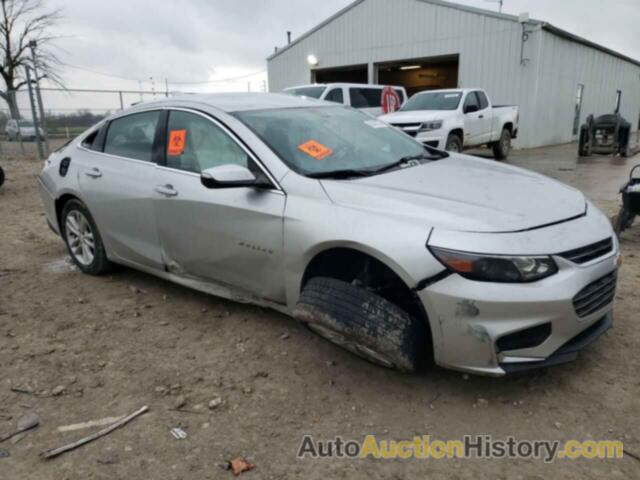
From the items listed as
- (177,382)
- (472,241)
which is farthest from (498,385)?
(177,382)

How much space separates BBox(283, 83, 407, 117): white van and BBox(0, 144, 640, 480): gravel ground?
958 centimetres

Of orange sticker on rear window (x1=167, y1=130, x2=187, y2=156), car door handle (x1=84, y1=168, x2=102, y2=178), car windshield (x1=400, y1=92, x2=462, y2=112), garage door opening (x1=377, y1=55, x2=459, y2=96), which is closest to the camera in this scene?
orange sticker on rear window (x1=167, y1=130, x2=187, y2=156)

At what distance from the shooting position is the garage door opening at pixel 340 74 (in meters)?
22.3

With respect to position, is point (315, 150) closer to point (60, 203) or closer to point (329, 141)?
point (329, 141)

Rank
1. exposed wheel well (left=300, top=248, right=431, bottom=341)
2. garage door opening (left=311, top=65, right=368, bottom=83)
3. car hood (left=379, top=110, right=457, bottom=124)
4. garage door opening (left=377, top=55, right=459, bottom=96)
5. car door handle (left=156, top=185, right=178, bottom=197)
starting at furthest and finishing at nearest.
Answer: garage door opening (left=377, top=55, right=459, bottom=96)
garage door opening (left=311, top=65, right=368, bottom=83)
car hood (left=379, top=110, right=457, bottom=124)
car door handle (left=156, top=185, right=178, bottom=197)
exposed wheel well (left=300, top=248, right=431, bottom=341)

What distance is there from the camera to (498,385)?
109 inches

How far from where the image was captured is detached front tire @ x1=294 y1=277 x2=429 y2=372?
252 centimetres

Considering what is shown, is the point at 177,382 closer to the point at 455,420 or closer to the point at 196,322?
the point at 196,322

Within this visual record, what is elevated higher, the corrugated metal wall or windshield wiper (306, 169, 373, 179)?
the corrugated metal wall

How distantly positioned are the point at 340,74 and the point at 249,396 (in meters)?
24.1

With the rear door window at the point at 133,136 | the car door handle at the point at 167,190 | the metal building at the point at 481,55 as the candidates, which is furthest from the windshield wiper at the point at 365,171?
the metal building at the point at 481,55

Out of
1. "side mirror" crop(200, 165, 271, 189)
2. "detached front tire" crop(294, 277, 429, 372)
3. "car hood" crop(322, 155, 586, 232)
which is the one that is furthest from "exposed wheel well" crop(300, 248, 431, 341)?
"side mirror" crop(200, 165, 271, 189)

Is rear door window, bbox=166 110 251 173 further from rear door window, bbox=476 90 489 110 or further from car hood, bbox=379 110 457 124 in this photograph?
rear door window, bbox=476 90 489 110

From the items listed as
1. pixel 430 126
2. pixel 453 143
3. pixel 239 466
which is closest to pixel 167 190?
pixel 239 466
